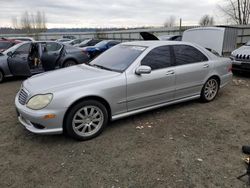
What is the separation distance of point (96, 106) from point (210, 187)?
1.93 meters

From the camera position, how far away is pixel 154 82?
4.14 metres

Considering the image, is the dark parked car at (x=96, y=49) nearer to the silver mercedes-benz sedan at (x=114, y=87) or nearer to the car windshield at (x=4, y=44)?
the car windshield at (x=4, y=44)

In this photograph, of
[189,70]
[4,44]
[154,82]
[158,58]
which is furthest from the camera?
[4,44]

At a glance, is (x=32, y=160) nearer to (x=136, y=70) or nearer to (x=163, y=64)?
(x=136, y=70)

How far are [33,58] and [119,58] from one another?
4779 mm

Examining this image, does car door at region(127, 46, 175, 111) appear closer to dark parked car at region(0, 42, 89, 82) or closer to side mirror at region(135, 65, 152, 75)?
side mirror at region(135, 65, 152, 75)

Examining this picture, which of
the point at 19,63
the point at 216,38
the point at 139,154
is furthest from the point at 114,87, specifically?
the point at 216,38

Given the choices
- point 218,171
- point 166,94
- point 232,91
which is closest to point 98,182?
point 218,171

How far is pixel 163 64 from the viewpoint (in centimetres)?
435

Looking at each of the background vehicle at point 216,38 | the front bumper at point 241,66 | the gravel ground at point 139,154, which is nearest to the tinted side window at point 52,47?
the gravel ground at point 139,154

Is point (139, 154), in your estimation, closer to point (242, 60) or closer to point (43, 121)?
point (43, 121)

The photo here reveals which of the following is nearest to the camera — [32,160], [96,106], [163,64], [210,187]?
[210,187]

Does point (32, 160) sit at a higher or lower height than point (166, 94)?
lower

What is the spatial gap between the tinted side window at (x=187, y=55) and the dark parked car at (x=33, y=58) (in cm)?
477
